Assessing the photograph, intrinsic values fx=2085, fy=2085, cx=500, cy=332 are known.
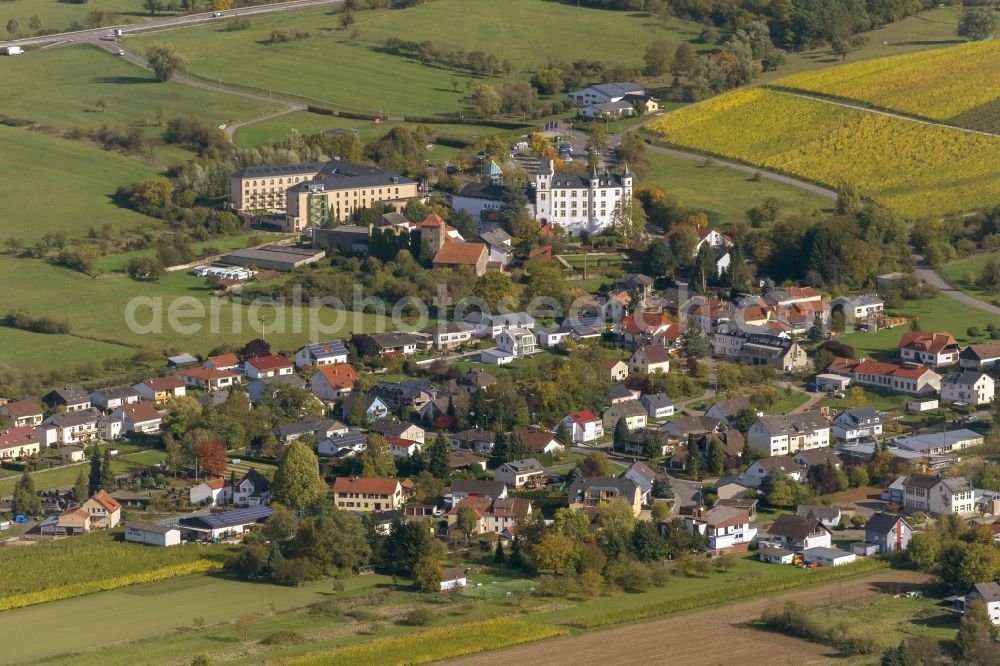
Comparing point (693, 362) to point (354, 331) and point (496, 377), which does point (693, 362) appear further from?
point (354, 331)

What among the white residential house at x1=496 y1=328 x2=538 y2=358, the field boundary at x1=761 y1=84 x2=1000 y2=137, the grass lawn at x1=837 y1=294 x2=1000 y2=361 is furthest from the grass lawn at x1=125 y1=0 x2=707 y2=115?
the grass lawn at x1=837 y1=294 x2=1000 y2=361

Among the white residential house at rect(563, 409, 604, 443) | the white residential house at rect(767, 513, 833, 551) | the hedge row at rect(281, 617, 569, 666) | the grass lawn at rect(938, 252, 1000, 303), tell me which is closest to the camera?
the hedge row at rect(281, 617, 569, 666)

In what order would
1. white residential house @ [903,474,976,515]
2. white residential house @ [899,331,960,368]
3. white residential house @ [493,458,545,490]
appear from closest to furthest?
white residential house @ [903,474,976,515]
white residential house @ [493,458,545,490]
white residential house @ [899,331,960,368]

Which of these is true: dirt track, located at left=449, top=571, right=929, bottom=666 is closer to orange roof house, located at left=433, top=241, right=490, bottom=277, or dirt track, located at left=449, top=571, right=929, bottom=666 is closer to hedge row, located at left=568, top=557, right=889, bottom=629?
hedge row, located at left=568, top=557, right=889, bottom=629

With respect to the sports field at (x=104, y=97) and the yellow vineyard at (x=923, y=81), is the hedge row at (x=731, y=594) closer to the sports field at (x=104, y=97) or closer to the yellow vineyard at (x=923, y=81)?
the yellow vineyard at (x=923, y=81)

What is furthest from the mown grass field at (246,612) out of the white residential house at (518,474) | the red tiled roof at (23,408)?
the red tiled roof at (23,408)

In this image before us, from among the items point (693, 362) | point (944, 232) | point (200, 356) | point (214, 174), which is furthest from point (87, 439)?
point (944, 232)

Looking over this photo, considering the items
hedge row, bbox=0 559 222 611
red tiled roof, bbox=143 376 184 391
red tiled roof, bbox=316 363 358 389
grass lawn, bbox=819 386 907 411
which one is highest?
red tiled roof, bbox=316 363 358 389
